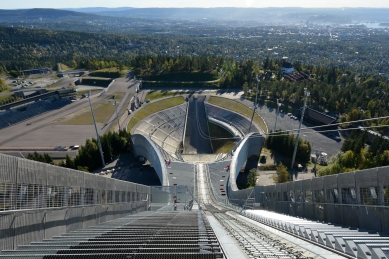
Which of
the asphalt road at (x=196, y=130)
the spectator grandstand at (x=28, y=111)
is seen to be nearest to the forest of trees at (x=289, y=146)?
the asphalt road at (x=196, y=130)

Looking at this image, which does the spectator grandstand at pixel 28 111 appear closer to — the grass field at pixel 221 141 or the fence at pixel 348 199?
the grass field at pixel 221 141

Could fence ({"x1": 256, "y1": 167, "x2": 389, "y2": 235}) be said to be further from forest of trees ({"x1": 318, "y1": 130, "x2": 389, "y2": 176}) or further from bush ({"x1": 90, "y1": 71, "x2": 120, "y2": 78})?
bush ({"x1": 90, "y1": 71, "x2": 120, "y2": 78})

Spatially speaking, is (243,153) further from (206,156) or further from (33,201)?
(33,201)

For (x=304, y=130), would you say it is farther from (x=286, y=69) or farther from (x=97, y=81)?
(x=97, y=81)

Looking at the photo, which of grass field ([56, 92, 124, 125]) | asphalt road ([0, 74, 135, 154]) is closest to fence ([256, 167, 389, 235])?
asphalt road ([0, 74, 135, 154])

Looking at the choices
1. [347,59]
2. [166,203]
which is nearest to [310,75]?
[166,203]

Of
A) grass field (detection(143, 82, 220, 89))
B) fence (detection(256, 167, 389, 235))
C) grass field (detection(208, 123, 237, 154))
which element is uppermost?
grass field (detection(143, 82, 220, 89))
